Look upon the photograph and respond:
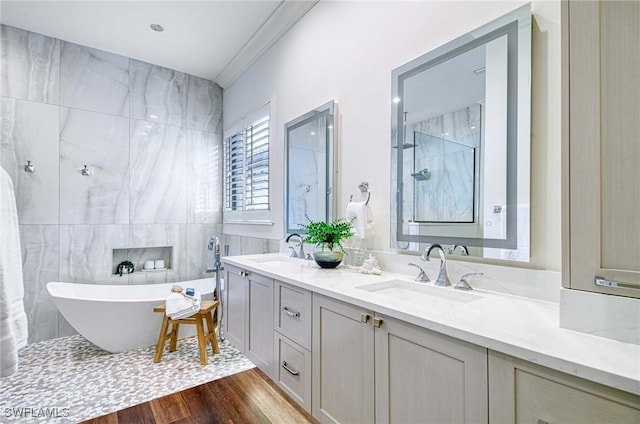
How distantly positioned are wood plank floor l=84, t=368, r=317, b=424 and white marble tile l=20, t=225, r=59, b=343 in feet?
6.25

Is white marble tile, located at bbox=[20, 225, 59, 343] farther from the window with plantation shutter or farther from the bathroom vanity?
the bathroom vanity

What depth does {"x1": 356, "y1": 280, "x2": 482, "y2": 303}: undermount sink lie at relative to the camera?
1520 millimetres

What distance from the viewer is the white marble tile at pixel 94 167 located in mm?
3363

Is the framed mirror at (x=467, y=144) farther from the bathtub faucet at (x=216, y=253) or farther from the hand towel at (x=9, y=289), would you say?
the bathtub faucet at (x=216, y=253)

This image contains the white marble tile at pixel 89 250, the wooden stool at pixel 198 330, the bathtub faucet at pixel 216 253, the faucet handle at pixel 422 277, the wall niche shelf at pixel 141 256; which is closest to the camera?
the faucet handle at pixel 422 277

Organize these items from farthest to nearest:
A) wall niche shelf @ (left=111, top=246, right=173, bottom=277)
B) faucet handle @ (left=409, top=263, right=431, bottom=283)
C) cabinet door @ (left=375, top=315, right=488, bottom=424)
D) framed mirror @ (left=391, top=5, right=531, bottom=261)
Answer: wall niche shelf @ (left=111, top=246, right=173, bottom=277)
faucet handle @ (left=409, top=263, right=431, bottom=283)
framed mirror @ (left=391, top=5, right=531, bottom=261)
cabinet door @ (left=375, top=315, right=488, bottom=424)

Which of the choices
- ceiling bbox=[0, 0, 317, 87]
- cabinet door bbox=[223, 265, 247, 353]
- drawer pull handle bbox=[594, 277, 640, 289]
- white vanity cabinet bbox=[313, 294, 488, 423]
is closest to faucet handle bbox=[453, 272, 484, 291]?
white vanity cabinet bbox=[313, 294, 488, 423]

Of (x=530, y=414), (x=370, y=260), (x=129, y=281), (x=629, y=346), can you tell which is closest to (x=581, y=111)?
(x=629, y=346)

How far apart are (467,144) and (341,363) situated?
124cm

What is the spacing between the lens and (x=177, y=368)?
2.55 meters

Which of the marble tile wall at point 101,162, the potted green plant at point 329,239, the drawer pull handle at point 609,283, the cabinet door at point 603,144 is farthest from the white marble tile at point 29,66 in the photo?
the drawer pull handle at point 609,283

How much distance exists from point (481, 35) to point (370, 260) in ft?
4.37

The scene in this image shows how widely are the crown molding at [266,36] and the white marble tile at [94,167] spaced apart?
138cm

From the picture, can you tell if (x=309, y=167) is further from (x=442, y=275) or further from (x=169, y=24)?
(x=169, y=24)
